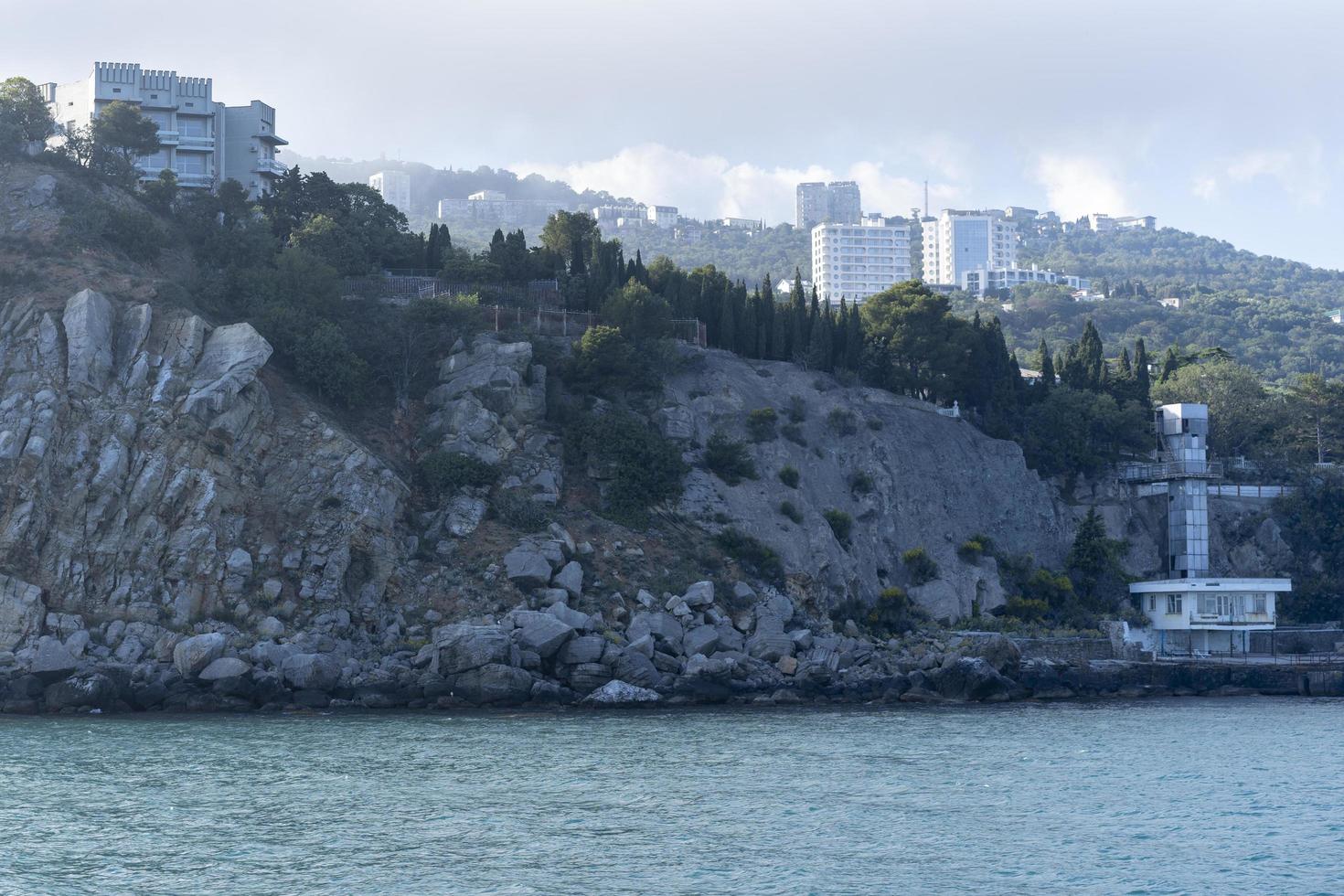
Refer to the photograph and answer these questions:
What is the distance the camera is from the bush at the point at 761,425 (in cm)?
6091

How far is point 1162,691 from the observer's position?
178 feet

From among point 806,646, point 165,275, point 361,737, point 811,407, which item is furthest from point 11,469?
point 811,407

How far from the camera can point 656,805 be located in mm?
28500

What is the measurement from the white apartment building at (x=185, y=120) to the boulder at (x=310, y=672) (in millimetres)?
32711

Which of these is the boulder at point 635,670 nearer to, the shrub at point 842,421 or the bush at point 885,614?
the bush at point 885,614

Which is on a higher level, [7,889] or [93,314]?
[93,314]

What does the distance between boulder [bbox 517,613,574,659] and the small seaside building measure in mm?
Result: 27639

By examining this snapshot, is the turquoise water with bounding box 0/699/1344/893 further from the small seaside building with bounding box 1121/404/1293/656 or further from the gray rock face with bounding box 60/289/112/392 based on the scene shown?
the small seaside building with bounding box 1121/404/1293/656

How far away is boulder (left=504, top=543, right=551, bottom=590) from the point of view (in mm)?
48000

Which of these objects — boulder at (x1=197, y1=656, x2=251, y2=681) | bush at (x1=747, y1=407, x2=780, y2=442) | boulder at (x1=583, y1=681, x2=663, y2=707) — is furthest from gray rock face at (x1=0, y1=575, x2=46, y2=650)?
bush at (x1=747, y1=407, x2=780, y2=442)

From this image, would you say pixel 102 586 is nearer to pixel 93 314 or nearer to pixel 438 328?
pixel 93 314

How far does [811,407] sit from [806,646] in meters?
17.9

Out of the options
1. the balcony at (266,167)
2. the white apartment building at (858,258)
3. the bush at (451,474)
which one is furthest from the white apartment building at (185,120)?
the white apartment building at (858,258)

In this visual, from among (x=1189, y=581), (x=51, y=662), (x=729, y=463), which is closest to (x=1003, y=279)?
(x=1189, y=581)
